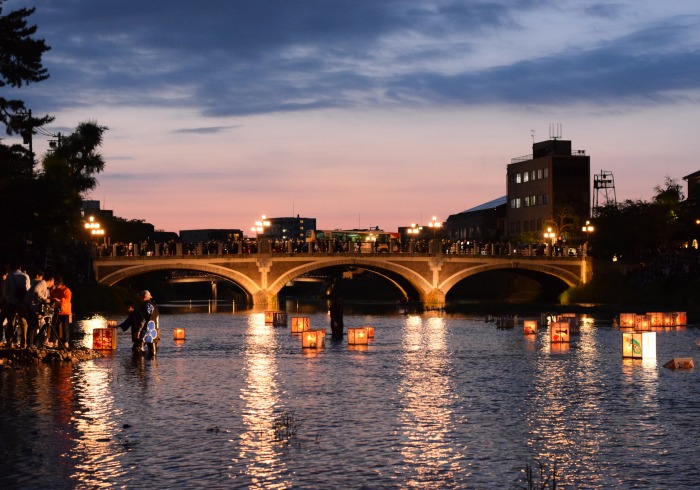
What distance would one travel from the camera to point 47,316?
106 ft

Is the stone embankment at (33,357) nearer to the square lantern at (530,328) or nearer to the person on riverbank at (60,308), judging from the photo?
the person on riverbank at (60,308)

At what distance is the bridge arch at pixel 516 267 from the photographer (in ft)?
366

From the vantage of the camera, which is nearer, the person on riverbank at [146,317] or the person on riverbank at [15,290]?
Answer: the person on riverbank at [15,290]

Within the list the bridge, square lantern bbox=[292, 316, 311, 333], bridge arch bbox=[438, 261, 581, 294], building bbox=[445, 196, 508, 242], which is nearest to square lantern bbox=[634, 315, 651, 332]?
square lantern bbox=[292, 316, 311, 333]

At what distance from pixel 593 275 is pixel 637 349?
263ft

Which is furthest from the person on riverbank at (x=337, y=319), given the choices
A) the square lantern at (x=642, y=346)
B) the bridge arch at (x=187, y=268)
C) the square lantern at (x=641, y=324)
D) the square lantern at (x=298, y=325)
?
→ the bridge arch at (x=187, y=268)

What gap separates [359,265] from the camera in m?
109

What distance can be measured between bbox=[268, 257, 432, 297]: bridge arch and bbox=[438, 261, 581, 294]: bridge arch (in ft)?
6.96

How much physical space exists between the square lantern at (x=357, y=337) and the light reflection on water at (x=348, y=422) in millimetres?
6393

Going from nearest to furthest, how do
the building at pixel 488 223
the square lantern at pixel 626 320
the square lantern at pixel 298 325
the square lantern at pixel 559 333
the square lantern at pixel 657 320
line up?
1. the square lantern at pixel 559 333
2. the square lantern at pixel 298 325
3. the square lantern at pixel 626 320
4. the square lantern at pixel 657 320
5. the building at pixel 488 223

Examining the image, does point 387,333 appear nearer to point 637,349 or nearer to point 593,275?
point 637,349

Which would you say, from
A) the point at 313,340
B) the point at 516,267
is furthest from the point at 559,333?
the point at 516,267

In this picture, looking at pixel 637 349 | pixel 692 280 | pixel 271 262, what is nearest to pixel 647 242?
pixel 692 280

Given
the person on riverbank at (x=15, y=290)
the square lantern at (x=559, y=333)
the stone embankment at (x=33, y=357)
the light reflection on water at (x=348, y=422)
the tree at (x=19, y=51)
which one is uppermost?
the tree at (x=19, y=51)
